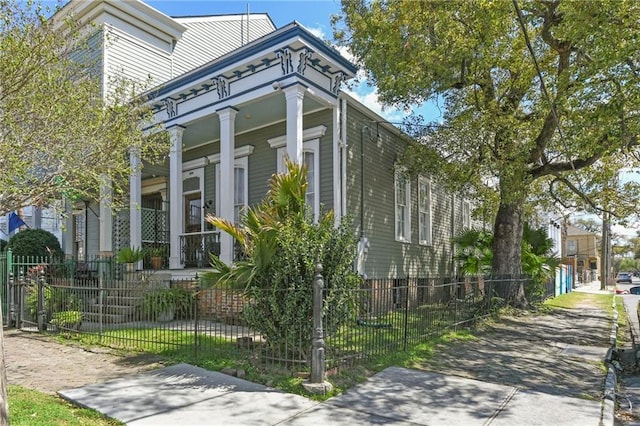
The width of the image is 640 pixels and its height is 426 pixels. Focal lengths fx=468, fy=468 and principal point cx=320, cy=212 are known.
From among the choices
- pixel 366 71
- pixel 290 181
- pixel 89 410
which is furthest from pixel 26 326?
pixel 366 71

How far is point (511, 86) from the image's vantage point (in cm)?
1348

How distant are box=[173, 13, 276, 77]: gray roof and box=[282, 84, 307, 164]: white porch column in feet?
30.8

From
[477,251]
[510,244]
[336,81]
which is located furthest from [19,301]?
[477,251]

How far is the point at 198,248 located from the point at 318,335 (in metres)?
8.16

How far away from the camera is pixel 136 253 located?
13000 mm

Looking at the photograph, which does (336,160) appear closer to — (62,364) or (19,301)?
(62,364)

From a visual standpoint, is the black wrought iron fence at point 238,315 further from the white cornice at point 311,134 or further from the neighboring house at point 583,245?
the neighboring house at point 583,245

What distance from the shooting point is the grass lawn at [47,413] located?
4578 millimetres

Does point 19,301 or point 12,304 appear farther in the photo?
point 12,304

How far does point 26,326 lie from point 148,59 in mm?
10223

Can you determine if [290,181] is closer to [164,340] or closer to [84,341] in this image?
[164,340]

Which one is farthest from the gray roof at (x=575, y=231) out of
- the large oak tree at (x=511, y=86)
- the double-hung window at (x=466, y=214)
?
the large oak tree at (x=511, y=86)

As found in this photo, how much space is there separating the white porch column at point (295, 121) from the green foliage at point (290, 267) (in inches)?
129

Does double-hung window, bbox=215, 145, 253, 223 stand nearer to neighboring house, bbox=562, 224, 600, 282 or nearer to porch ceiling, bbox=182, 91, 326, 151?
porch ceiling, bbox=182, 91, 326, 151
